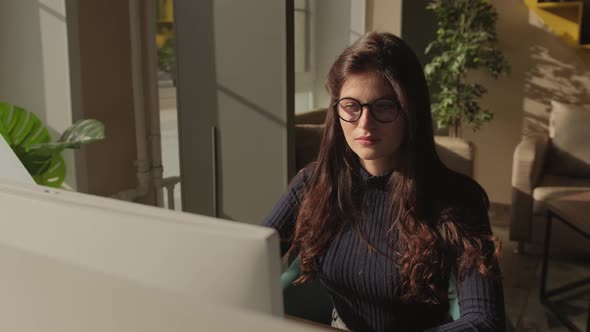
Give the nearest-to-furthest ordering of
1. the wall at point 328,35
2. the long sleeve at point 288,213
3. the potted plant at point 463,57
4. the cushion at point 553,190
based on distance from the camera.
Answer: the long sleeve at point 288,213 → the cushion at point 553,190 → the potted plant at point 463,57 → the wall at point 328,35

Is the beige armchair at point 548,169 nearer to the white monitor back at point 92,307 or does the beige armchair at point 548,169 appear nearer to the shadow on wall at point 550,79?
the shadow on wall at point 550,79

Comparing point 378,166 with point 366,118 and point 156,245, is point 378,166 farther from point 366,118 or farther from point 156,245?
point 156,245

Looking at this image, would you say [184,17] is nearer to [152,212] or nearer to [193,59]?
[193,59]

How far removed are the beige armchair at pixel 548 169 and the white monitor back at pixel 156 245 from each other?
2.99 metres

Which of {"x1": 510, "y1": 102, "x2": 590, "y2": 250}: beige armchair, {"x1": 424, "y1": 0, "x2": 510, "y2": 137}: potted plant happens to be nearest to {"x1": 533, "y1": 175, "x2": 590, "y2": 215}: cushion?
{"x1": 510, "y1": 102, "x2": 590, "y2": 250}: beige armchair

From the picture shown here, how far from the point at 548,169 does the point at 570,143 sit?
0.21 meters

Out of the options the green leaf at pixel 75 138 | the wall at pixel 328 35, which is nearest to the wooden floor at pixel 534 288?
the green leaf at pixel 75 138

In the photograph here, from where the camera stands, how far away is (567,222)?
2.46m

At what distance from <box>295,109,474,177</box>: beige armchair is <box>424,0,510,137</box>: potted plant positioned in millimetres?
821

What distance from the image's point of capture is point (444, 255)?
1.04 metres

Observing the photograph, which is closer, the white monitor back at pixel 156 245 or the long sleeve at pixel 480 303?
the white monitor back at pixel 156 245

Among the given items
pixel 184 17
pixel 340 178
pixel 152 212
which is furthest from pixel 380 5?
pixel 152 212

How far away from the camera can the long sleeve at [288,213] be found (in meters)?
1.24

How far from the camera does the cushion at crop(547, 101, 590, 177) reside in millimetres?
3541
